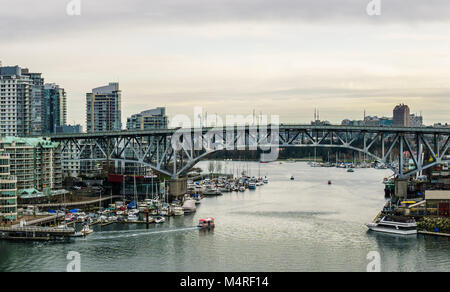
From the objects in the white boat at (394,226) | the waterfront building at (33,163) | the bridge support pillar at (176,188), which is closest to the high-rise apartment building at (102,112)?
the bridge support pillar at (176,188)

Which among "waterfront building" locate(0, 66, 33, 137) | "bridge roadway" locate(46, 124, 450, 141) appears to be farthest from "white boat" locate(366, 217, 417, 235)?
"waterfront building" locate(0, 66, 33, 137)

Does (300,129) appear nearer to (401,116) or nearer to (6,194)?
(6,194)

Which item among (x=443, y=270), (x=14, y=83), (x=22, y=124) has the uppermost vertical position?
(x=14, y=83)

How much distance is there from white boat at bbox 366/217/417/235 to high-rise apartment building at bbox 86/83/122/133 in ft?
171

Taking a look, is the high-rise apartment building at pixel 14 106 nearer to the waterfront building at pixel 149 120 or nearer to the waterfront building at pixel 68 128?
the waterfront building at pixel 68 128

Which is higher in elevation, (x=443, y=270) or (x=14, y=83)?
(x=14, y=83)

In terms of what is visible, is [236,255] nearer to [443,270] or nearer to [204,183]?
[443,270]

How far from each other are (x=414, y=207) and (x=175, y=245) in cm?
1291

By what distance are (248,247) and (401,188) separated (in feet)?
61.0

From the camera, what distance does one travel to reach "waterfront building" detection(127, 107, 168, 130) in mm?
75438

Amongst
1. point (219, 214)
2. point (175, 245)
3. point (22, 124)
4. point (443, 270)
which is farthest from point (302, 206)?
point (22, 124)

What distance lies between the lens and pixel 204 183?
165ft

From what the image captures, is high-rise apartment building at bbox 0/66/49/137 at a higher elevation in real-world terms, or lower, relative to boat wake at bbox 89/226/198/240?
higher

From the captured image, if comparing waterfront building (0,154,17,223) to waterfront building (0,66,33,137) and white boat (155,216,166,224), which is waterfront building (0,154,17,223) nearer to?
white boat (155,216,166,224)
